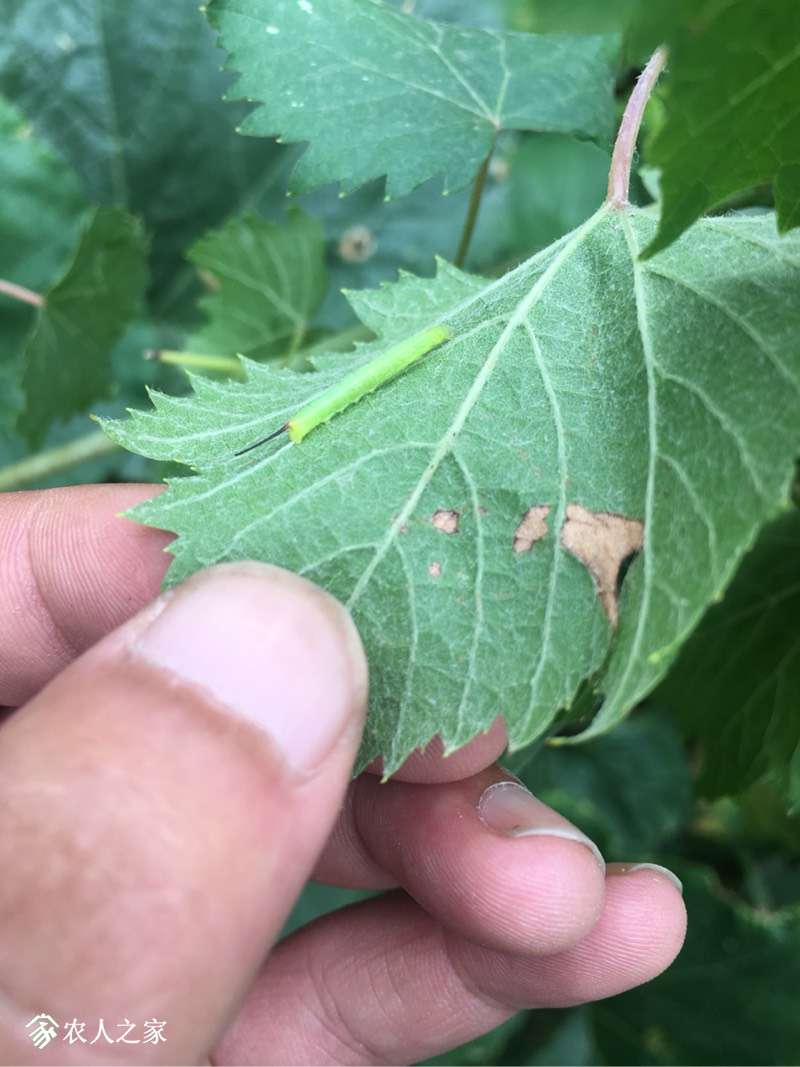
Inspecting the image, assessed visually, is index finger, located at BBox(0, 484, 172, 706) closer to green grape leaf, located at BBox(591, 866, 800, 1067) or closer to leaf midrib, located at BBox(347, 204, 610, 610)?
leaf midrib, located at BBox(347, 204, 610, 610)

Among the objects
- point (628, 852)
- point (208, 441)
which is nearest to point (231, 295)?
point (208, 441)

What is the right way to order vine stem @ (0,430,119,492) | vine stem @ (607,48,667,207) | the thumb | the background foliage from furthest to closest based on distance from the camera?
1. vine stem @ (0,430,119,492)
2. the background foliage
3. vine stem @ (607,48,667,207)
4. the thumb

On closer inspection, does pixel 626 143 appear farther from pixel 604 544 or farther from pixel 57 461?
pixel 57 461

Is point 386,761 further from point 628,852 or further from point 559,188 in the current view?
point 559,188

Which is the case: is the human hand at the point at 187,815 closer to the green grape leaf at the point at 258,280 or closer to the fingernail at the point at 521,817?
the fingernail at the point at 521,817

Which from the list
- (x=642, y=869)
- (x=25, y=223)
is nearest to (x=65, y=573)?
(x=642, y=869)

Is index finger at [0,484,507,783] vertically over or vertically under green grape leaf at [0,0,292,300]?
under

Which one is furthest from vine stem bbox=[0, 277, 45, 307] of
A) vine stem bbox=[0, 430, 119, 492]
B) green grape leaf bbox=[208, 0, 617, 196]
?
green grape leaf bbox=[208, 0, 617, 196]
